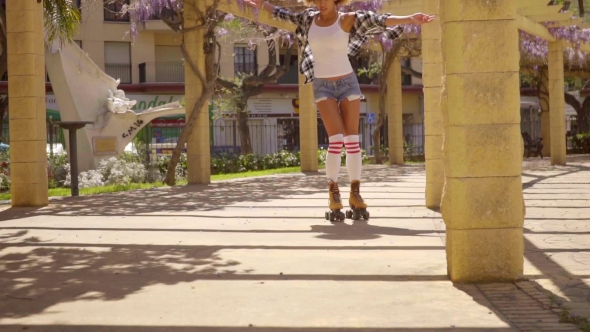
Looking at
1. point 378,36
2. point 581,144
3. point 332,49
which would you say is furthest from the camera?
point 581,144

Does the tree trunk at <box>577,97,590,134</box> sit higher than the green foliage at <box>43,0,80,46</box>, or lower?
lower

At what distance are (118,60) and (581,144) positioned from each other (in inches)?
886

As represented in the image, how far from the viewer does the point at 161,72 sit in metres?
46.4

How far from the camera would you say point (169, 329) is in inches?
158

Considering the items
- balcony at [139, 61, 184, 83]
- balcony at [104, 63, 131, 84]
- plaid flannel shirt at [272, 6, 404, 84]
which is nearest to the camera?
plaid flannel shirt at [272, 6, 404, 84]

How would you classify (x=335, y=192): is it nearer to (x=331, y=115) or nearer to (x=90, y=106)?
(x=331, y=115)

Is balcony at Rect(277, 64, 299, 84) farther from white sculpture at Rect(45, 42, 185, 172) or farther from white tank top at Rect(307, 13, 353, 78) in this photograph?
white tank top at Rect(307, 13, 353, 78)

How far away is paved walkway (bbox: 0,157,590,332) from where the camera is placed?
416cm

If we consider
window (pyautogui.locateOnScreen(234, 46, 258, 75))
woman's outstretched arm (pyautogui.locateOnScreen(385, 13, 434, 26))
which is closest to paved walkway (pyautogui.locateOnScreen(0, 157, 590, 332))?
woman's outstretched arm (pyautogui.locateOnScreen(385, 13, 434, 26))

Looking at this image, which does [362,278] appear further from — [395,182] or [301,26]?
[395,182]

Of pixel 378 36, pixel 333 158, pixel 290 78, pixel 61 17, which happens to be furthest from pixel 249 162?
pixel 290 78

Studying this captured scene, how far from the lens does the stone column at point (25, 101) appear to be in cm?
1105

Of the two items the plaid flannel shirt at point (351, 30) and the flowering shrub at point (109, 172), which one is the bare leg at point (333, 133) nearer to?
the plaid flannel shirt at point (351, 30)

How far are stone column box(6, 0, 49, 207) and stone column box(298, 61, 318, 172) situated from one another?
11.0 metres
